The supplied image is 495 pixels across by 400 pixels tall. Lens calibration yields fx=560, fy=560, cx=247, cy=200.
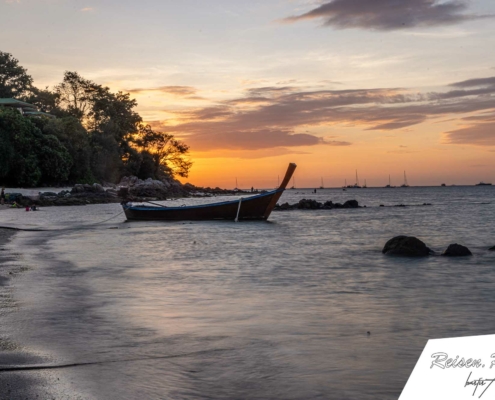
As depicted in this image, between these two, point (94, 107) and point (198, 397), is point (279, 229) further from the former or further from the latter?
point (94, 107)

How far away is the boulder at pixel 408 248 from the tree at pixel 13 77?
9707 centimetres

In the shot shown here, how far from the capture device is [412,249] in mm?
18266

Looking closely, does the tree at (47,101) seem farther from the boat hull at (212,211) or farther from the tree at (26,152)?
the boat hull at (212,211)

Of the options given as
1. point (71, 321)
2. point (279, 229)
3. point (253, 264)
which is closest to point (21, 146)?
point (279, 229)

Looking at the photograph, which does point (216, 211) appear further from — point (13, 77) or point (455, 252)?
point (13, 77)

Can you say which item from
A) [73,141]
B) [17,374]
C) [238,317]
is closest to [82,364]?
[17,374]

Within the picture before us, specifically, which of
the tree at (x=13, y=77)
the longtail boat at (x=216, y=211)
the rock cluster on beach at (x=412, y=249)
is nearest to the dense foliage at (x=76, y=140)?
the tree at (x=13, y=77)

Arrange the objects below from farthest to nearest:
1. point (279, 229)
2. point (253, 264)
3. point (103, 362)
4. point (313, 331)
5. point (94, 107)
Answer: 1. point (94, 107)
2. point (279, 229)
3. point (253, 264)
4. point (313, 331)
5. point (103, 362)

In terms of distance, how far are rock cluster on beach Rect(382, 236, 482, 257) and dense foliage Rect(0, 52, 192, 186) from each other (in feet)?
170

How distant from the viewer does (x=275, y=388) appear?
5.53 metres

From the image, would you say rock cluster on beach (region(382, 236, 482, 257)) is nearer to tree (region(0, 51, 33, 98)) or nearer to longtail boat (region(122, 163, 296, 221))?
longtail boat (region(122, 163, 296, 221))

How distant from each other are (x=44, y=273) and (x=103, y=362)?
7.84 meters

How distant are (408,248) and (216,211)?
18.2 m

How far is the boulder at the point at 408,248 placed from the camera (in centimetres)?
1827
